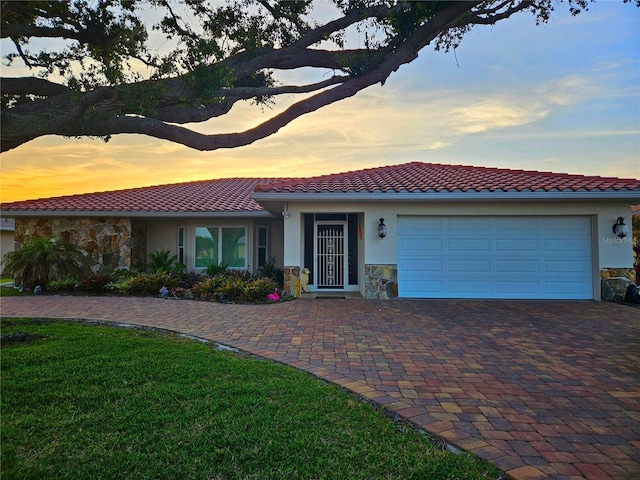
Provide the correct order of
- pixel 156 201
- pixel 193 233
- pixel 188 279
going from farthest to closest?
pixel 193 233 → pixel 156 201 → pixel 188 279

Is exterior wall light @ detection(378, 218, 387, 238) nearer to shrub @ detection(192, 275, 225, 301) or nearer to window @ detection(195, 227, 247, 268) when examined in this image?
shrub @ detection(192, 275, 225, 301)

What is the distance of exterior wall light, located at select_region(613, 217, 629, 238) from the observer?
10.0m

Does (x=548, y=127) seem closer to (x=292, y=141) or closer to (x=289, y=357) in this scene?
(x=292, y=141)

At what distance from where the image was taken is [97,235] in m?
13.4

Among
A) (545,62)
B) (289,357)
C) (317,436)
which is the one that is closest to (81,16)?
(289,357)

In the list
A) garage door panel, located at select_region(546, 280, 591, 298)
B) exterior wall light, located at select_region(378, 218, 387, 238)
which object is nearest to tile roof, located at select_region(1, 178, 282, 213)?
exterior wall light, located at select_region(378, 218, 387, 238)

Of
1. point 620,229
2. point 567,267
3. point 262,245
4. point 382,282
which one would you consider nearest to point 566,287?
point 567,267

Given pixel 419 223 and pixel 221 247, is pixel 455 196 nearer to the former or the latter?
pixel 419 223

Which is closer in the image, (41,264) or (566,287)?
(566,287)

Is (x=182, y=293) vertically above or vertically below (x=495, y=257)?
below

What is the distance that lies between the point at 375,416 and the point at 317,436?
2.16 ft

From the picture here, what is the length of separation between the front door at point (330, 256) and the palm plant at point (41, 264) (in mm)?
7835

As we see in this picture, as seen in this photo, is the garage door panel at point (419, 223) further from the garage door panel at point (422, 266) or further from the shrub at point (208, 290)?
the shrub at point (208, 290)

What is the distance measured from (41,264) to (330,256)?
9149mm
